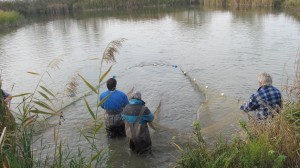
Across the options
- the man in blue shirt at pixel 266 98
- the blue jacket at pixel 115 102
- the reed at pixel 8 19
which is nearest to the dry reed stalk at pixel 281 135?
the man in blue shirt at pixel 266 98

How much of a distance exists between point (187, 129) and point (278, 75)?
639 centimetres

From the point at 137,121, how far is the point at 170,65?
29.8 feet

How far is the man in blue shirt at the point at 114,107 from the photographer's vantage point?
7145 mm

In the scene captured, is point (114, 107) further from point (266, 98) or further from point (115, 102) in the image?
point (266, 98)

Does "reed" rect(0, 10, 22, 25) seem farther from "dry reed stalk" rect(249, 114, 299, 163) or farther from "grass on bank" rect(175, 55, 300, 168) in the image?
"dry reed stalk" rect(249, 114, 299, 163)

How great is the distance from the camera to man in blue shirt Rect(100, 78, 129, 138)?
7.14 m

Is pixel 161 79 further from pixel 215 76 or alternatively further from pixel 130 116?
pixel 130 116

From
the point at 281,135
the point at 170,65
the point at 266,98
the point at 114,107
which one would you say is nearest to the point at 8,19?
the point at 170,65

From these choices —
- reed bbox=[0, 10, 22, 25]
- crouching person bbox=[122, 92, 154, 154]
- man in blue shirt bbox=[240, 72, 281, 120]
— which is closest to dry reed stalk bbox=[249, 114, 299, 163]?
man in blue shirt bbox=[240, 72, 281, 120]

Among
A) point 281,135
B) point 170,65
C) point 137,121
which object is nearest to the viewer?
point 281,135

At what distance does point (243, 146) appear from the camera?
5.00 meters

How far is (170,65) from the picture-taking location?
15.2 m

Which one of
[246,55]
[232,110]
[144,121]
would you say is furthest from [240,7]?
[144,121]

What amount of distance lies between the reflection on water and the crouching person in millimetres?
301
